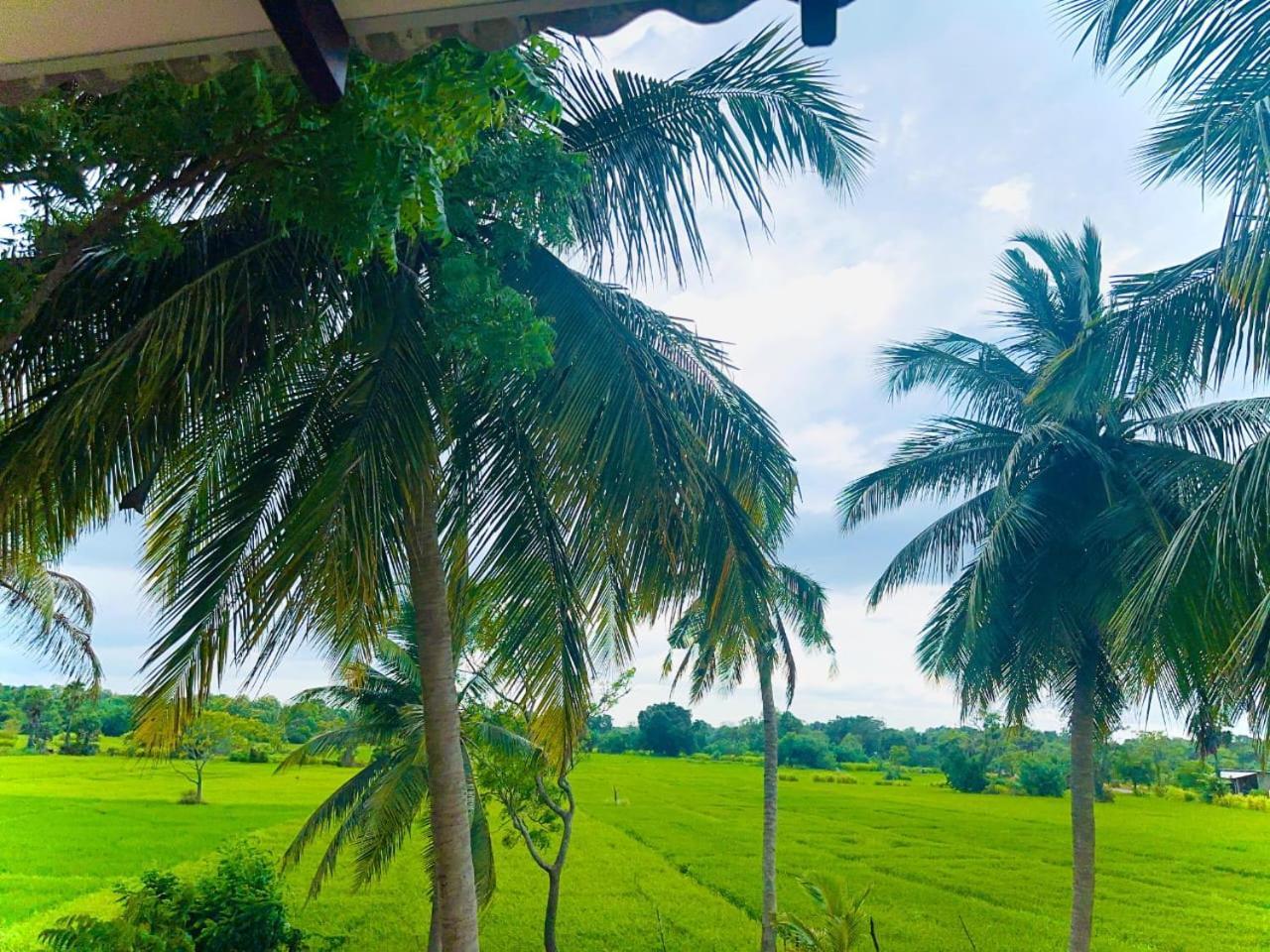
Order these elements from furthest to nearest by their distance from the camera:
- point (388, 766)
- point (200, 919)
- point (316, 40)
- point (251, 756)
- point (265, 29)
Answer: point (251, 756) → point (388, 766) → point (200, 919) → point (265, 29) → point (316, 40)

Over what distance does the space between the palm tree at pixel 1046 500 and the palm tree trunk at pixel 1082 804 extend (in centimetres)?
1

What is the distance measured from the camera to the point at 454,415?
3.49 meters

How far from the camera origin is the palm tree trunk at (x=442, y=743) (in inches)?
121

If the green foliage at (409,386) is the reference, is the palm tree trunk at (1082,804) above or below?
below

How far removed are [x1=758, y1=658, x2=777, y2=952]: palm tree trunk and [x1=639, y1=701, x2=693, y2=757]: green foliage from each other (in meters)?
3.13

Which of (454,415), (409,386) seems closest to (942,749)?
(454,415)

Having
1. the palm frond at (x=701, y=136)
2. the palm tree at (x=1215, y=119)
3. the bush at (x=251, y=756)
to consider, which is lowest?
the bush at (x=251, y=756)

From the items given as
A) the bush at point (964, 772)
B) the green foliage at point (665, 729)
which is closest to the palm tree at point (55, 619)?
the green foliage at point (665, 729)

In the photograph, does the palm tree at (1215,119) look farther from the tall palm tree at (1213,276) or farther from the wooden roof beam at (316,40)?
the wooden roof beam at (316,40)

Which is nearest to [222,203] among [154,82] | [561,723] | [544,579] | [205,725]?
[154,82]

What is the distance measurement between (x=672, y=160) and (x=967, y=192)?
8.30 meters

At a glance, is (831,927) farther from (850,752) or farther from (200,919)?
(850,752)

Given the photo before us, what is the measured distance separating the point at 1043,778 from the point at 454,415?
9512 millimetres

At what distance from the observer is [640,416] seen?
9.82 ft
